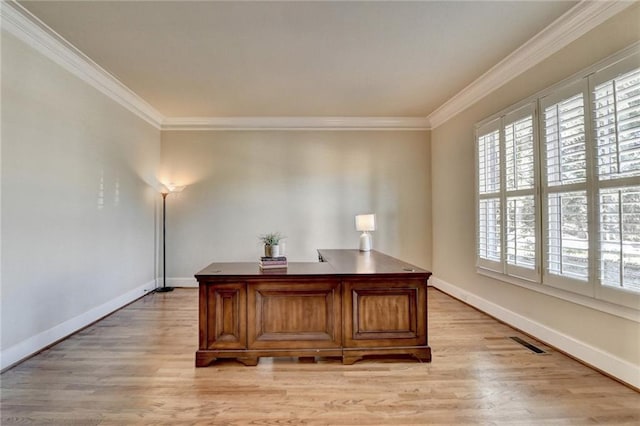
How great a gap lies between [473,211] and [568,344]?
5.95 feet

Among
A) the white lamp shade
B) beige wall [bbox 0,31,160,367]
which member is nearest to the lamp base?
the white lamp shade

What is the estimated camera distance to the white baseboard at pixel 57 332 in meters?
2.45

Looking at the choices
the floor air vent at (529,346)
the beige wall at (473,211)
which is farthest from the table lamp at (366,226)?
the floor air vent at (529,346)

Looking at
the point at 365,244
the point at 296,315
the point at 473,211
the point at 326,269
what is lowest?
the point at 296,315

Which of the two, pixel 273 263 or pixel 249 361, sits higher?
pixel 273 263

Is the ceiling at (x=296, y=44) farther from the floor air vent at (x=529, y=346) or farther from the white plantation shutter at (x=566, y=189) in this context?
the floor air vent at (x=529, y=346)

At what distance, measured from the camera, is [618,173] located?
2.20m

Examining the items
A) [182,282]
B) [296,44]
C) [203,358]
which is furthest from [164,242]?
[296,44]

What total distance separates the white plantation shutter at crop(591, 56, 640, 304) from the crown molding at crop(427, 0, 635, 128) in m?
0.45

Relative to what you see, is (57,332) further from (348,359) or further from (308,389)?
(348,359)

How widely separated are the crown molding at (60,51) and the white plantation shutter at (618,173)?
445 centimetres

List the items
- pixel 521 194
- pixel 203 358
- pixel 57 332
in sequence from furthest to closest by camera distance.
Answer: pixel 521 194, pixel 57 332, pixel 203 358

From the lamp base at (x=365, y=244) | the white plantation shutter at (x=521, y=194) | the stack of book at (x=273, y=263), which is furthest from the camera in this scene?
the lamp base at (x=365, y=244)

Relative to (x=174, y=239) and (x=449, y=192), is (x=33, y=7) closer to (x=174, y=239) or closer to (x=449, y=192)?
(x=174, y=239)
